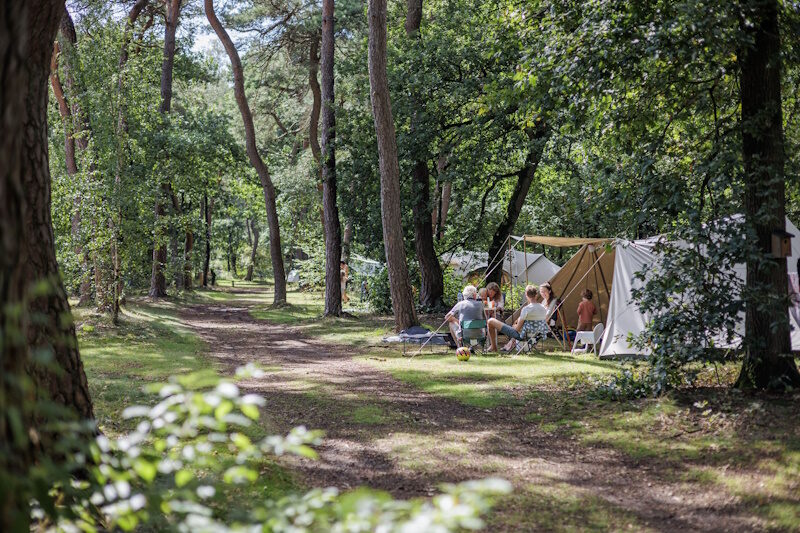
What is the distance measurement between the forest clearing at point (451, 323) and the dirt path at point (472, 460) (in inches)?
1.4

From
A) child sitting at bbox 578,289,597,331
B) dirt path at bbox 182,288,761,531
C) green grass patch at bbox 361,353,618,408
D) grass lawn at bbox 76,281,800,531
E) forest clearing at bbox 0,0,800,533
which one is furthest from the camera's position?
child sitting at bbox 578,289,597,331

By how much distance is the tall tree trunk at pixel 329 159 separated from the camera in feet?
62.4

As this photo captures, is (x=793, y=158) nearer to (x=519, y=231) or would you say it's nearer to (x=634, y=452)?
(x=634, y=452)

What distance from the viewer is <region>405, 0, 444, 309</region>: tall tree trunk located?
19.0 meters

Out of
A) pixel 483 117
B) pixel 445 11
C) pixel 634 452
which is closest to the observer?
pixel 634 452

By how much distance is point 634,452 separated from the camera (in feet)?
20.5

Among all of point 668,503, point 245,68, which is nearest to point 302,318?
point 245,68

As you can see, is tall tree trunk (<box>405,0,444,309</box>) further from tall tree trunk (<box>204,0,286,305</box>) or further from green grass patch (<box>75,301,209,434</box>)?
green grass patch (<box>75,301,209,434</box>)

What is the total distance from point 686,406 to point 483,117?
10327 millimetres

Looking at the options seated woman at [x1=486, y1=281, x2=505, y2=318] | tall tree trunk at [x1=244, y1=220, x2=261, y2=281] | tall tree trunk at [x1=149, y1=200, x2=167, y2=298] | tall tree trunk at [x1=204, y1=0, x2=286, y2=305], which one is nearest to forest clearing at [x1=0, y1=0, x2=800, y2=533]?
seated woman at [x1=486, y1=281, x2=505, y2=318]

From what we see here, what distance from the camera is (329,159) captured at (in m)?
19.3

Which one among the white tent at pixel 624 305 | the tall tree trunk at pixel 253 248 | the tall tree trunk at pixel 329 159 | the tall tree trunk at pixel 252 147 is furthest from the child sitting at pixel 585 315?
the tall tree trunk at pixel 253 248

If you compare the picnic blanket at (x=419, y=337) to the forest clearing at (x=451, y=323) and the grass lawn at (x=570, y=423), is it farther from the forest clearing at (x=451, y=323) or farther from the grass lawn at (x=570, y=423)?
the grass lawn at (x=570, y=423)

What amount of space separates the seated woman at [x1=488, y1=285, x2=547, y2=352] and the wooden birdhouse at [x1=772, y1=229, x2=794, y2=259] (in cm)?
577
